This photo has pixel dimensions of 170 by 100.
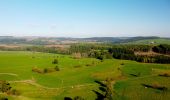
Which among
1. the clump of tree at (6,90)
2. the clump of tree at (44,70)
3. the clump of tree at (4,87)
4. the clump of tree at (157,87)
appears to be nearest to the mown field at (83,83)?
the clump of tree at (157,87)

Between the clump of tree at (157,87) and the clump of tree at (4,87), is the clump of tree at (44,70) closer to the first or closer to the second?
the clump of tree at (4,87)

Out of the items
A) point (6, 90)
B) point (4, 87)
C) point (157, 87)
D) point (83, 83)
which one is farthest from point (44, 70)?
point (157, 87)

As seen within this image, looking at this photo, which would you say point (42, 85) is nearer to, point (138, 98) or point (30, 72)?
point (30, 72)

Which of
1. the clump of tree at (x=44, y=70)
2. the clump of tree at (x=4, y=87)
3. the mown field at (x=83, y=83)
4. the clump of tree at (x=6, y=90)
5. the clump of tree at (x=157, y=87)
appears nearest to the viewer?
the clump of tree at (x=6, y=90)

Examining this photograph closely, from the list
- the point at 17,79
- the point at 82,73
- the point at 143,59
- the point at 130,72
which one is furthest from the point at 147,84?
the point at 143,59

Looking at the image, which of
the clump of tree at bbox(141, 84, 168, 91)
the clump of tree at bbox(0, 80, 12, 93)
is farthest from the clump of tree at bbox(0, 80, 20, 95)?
the clump of tree at bbox(141, 84, 168, 91)

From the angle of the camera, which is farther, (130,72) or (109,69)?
(109,69)

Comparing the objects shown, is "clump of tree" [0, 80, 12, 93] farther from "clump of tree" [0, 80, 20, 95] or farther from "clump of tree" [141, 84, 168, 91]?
"clump of tree" [141, 84, 168, 91]

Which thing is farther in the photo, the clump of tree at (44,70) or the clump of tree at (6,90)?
the clump of tree at (44,70)

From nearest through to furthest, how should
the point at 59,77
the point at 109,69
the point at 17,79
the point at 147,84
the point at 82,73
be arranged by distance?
the point at 147,84, the point at 17,79, the point at 59,77, the point at 82,73, the point at 109,69

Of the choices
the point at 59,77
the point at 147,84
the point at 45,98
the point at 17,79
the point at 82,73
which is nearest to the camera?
the point at 45,98

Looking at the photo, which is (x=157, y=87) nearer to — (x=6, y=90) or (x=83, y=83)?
(x=83, y=83)
